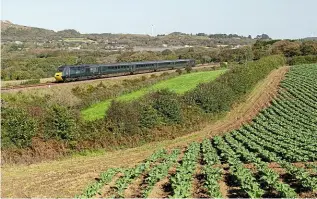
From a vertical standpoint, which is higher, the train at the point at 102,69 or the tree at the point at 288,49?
the tree at the point at 288,49

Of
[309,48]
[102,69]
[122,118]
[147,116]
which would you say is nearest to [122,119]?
[122,118]

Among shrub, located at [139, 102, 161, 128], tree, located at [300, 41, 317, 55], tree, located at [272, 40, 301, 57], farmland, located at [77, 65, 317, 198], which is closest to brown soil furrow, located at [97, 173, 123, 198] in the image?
farmland, located at [77, 65, 317, 198]

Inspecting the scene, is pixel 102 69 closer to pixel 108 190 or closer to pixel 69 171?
pixel 69 171

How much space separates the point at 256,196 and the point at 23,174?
14.2 m

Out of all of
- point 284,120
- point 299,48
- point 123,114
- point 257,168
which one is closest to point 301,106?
point 284,120

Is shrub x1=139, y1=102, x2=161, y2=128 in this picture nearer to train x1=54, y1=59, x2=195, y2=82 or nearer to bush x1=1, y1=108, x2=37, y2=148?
bush x1=1, y1=108, x2=37, y2=148

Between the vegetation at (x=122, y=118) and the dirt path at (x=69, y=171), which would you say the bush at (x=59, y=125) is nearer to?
the vegetation at (x=122, y=118)

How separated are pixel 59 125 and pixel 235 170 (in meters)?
13.9

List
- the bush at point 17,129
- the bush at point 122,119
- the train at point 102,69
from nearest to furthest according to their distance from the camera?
1. the bush at point 17,129
2. the bush at point 122,119
3. the train at point 102,69

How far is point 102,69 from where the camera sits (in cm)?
5822

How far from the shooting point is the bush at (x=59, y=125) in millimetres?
30219

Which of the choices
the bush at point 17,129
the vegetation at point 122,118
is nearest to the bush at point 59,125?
the vegetation at point 122,118

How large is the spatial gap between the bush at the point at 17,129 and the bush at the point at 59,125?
3.70 ft

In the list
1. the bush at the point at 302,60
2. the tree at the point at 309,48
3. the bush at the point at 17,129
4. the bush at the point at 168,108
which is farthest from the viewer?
the tree at the point at 309,48
